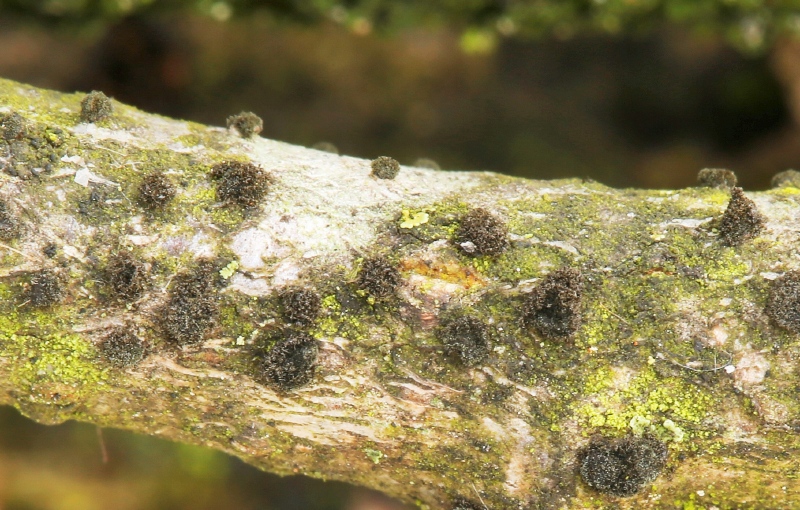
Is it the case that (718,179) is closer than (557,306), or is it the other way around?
(557,306)

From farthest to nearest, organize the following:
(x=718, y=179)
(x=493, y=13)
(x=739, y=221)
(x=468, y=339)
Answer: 1. (x=493, y=13)
2. (x=718, y=179)
3. (x=739, y=221)
4. (x=468, y=339)

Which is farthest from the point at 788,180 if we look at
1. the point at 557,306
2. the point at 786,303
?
the point at 557,306

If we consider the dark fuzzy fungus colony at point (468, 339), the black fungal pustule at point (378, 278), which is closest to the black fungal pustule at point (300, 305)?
the black fungal pustule at point (378, 278)

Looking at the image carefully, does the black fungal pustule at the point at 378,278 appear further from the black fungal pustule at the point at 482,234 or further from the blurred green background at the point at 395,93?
the blurred green background at the point at 395,93

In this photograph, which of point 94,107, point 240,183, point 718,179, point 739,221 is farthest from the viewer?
point 718,179

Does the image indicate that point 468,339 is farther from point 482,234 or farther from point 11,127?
point 11,127

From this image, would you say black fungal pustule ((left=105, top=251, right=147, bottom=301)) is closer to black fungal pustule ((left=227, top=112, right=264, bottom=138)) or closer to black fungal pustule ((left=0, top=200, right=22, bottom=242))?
black fungal pustule ((left=0, top=200, right=22, bottom=242))
